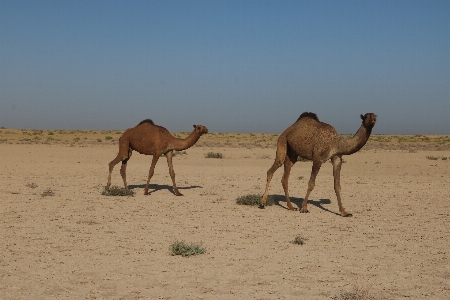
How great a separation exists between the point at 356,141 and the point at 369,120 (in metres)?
0.69

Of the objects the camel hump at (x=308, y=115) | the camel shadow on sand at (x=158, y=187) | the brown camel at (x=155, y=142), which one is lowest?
the camel shadow on sand at (x=158, y=187)

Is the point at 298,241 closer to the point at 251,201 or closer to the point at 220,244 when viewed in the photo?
the point at 220,244

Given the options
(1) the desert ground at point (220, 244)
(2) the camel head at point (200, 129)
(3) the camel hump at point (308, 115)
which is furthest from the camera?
(2) the camel head at point (200, 129)

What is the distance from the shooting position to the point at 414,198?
48.6 ft

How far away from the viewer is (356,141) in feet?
37.0

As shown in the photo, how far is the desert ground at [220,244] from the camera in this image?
6.36 meters

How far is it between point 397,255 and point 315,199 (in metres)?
6.90

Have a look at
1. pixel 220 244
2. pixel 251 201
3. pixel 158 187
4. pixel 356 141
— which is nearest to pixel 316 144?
pixel 356 141

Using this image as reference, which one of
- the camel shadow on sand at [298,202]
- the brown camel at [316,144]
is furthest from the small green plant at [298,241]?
the camel shadow on sand at [298,202]

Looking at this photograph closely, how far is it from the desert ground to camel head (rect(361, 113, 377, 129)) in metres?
2.13

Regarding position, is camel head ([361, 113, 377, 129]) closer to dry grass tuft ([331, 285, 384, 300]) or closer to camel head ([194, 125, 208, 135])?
dry grass tuft ([331, 285, 384, 300])

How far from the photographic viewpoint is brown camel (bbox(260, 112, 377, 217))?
37.1ft

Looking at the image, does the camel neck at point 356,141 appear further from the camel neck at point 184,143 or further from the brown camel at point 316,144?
the camel neck at point 184,143

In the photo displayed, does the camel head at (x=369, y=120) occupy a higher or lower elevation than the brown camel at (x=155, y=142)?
higher
